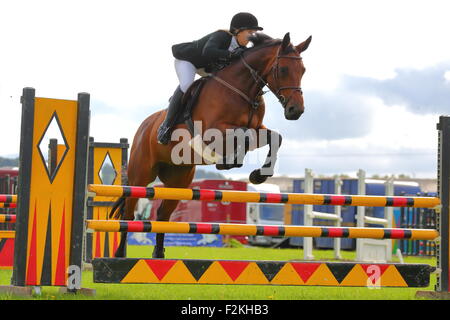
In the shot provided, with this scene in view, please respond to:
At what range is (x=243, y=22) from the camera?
6020 millimetres

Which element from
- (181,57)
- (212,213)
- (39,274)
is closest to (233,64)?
(181,57)

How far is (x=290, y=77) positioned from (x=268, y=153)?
791 mm

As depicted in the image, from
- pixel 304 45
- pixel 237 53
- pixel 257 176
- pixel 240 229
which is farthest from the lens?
pixel 237 53

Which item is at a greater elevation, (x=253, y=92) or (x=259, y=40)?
(x=259, y=40)

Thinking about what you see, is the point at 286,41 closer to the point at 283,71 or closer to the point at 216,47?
the point at 283,71

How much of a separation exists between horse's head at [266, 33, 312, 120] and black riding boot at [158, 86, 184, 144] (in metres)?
1.00

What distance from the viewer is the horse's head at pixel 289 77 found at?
5.22 meters

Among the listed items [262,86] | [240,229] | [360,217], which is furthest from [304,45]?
[360,217]

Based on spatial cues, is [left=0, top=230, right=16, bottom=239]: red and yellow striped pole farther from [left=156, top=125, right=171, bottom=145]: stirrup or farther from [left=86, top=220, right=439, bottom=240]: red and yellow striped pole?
[left=86, top=220, right=439, bottom=240]: red and yellow striped pole

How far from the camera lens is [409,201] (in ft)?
16.6

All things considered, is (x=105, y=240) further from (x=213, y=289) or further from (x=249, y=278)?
(x=249, y=278)
